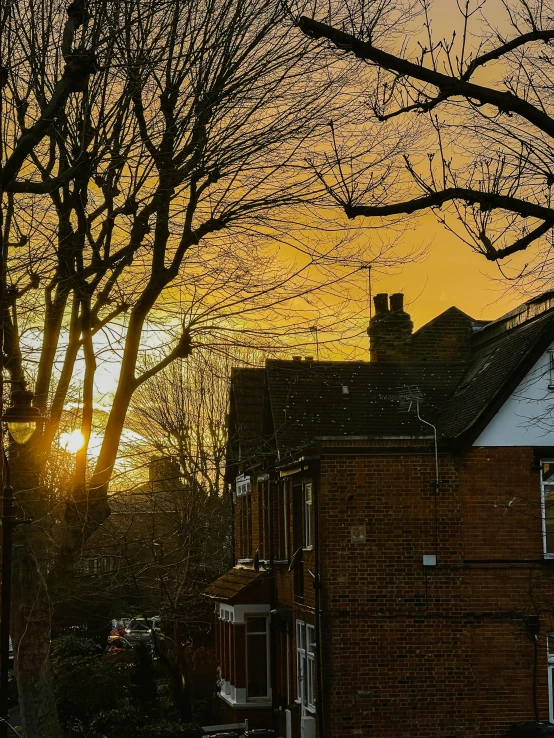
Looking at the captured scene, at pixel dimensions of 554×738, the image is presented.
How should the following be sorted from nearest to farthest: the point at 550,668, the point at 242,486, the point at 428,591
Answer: the point at 550,668 → the point at 428,591 → the point at 242,486

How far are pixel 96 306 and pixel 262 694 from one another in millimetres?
17627

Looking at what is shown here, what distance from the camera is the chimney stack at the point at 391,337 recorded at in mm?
27828

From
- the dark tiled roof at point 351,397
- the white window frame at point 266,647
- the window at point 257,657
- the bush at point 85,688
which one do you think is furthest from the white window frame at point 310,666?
the bush at point 85,688

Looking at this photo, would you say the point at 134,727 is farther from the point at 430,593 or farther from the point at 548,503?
the point at 548,503

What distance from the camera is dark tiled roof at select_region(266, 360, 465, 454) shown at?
77.9ft

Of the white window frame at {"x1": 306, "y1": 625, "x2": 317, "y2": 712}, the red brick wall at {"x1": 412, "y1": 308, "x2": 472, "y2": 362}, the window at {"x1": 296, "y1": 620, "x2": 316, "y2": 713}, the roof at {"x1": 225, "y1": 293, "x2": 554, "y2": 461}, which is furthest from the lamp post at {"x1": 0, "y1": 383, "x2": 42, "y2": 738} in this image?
the red brick wall at {"x1": 412, "y1": 308, "x2": 472, "y2": 362}

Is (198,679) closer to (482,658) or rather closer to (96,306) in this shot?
(482,658)

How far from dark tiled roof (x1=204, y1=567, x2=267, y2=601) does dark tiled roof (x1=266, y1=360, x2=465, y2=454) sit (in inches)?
218

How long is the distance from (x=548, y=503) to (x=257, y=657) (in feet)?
33.9

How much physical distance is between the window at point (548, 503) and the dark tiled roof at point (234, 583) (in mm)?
8919

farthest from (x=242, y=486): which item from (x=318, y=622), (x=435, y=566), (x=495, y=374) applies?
(x=435, y=566)

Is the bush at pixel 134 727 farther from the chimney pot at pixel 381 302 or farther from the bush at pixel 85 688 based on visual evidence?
the chimney pot at pixel 381 302

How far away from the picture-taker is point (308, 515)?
22984 mm

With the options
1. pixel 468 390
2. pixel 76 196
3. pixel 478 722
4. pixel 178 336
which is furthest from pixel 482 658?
pixel 76 196
